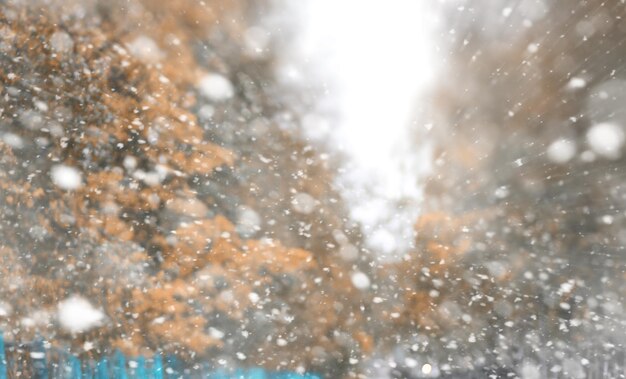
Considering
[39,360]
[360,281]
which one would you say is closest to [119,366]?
[39,360]

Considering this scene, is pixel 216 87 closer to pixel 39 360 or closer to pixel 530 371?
pixel 39 360

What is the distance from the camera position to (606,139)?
1184 mm

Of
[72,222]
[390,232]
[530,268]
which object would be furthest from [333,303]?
[72,222]

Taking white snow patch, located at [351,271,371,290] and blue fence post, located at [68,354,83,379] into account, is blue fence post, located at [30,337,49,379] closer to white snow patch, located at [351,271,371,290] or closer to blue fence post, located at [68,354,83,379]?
blue fence post, located at [68,354,83,379]

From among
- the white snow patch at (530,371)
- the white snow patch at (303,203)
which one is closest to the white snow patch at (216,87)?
the white snow patch at (303,203)

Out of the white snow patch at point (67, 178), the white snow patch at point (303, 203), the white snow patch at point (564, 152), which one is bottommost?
the white snow patch at point (67, 178)

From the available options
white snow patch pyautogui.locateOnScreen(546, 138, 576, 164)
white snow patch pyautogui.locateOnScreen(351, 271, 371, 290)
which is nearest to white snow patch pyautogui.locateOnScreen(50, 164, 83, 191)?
white snow patch pyautogui.locateOnScreen(351, 271, 371, 290)

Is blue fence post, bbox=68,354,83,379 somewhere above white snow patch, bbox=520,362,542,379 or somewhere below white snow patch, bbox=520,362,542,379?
below

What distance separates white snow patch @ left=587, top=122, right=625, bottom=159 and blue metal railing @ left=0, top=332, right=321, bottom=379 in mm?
850

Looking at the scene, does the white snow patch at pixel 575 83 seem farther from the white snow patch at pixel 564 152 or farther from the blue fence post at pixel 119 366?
the blue fence post at pixel 119 366

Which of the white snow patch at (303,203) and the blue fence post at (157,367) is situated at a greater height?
the white snow patch at (303,203)

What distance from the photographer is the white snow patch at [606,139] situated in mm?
1178

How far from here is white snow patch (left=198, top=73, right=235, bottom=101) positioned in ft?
3.84

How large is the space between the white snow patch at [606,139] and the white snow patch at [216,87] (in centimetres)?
70
